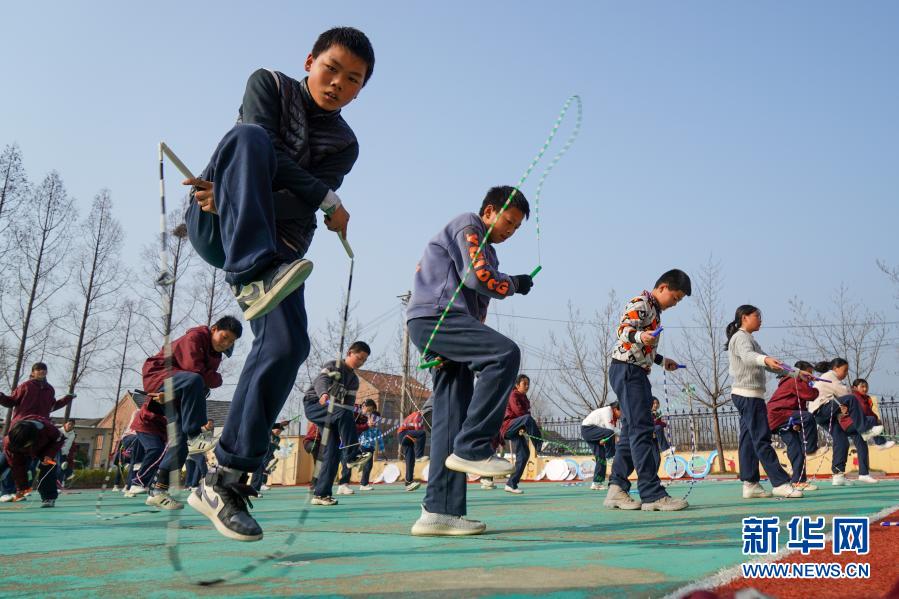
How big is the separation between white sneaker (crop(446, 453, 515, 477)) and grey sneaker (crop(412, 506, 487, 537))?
31cm

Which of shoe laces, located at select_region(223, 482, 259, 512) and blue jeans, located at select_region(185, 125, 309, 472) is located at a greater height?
blue jeans, located at select_region(185, 125, 309, 472)

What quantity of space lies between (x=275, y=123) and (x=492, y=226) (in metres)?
1.52

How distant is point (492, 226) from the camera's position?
3.83 metres

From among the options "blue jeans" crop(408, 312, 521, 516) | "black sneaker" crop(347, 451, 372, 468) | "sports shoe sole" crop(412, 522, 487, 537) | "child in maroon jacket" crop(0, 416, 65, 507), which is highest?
"blue jeans" crop(408, 312, 521, 516)

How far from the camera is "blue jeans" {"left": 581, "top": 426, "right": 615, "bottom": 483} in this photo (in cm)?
1165

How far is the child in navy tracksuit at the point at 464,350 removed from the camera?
353cm

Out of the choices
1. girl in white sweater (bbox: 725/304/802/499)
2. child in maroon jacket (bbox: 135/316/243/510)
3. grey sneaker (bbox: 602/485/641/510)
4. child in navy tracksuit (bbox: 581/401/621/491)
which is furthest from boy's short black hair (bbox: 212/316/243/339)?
child in navy tracksuit (bbox: 581/401/621/491)

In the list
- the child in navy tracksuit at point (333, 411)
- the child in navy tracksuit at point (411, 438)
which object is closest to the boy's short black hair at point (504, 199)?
the child in navy tracksuit at point (333, 411)

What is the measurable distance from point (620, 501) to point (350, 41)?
14.7 feet

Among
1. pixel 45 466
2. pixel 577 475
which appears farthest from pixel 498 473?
pixel 577 475

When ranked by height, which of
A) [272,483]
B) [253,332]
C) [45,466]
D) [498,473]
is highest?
[253,332]

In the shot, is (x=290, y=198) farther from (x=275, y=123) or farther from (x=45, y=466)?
(x=45, y=466)

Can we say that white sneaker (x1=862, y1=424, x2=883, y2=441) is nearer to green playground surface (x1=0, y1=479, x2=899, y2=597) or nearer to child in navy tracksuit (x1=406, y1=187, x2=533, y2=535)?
green playground surface (x1=0, y1=479, x2=899, y2=597)

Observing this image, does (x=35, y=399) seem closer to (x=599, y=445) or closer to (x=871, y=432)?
(x=599, y=445)
